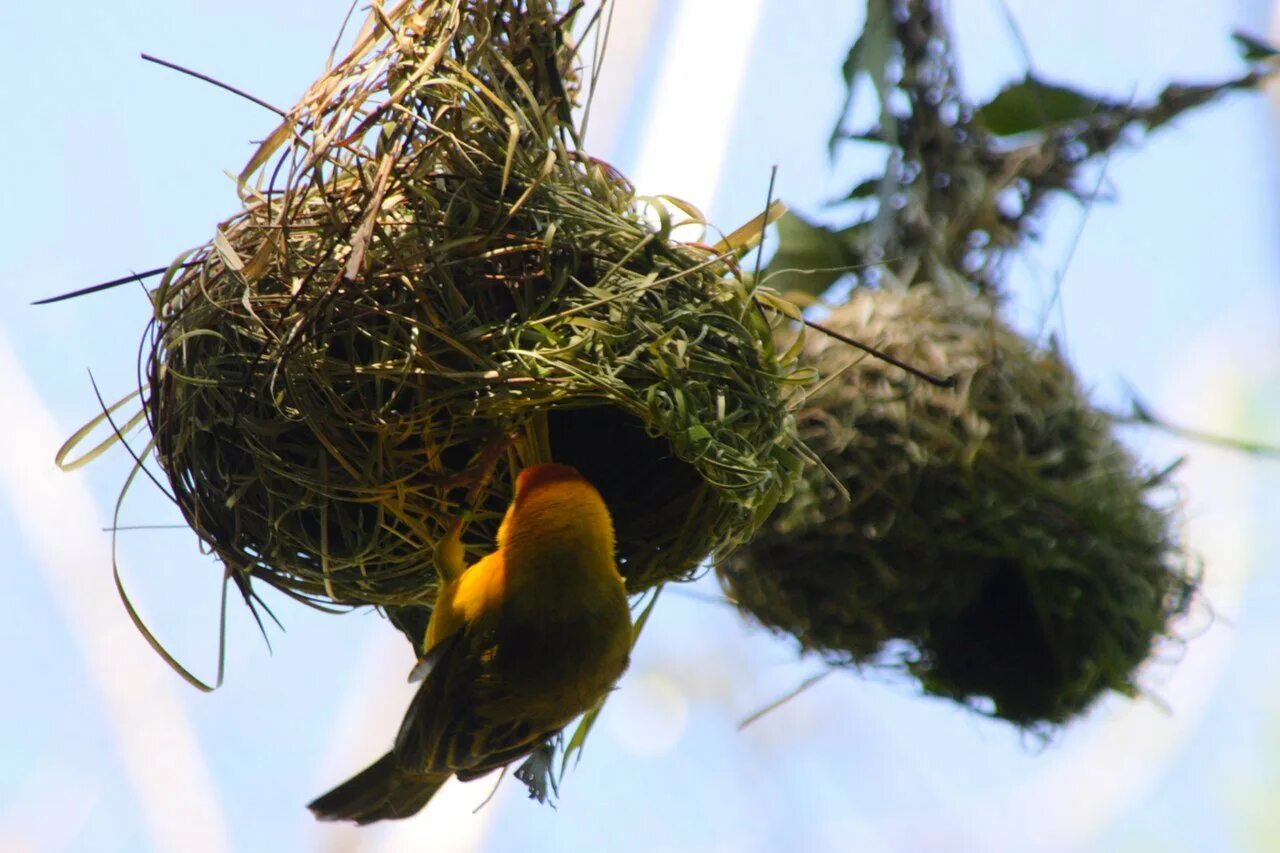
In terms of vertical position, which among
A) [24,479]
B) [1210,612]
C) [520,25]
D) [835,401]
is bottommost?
[24,479]

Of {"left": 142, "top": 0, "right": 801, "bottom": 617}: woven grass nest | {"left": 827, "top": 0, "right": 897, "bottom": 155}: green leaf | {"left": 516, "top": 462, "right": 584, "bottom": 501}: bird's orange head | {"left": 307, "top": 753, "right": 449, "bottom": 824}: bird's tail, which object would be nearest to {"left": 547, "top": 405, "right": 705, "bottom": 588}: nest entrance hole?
{"left": 142, "top": 0, "right": 801, "bottom": 617}: woven grass nest

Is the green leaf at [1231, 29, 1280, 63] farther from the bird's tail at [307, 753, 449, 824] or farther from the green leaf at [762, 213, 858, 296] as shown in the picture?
the bird's tail at [307, 753, 449, 824]

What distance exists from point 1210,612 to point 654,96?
1.58m

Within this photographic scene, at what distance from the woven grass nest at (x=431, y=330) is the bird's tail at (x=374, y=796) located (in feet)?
0.94

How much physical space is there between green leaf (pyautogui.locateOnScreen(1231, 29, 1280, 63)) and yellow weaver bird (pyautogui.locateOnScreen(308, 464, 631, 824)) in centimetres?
140

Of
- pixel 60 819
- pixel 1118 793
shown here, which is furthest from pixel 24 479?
pixel 1118 793

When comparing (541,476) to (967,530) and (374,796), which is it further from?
(967,530)

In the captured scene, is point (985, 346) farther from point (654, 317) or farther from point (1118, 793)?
point (1118, 793)

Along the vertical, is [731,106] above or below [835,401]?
above

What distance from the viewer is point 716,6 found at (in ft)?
10.3

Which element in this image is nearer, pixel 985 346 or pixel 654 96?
pixel 985 346

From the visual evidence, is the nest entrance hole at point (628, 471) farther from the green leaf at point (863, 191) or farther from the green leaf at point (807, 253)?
the green leaf at point (863, 191)

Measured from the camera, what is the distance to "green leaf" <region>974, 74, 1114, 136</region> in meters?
2.39

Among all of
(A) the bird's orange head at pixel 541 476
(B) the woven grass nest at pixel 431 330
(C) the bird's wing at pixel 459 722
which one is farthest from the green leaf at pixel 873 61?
(C) the bird's wing at pixel 459 722
